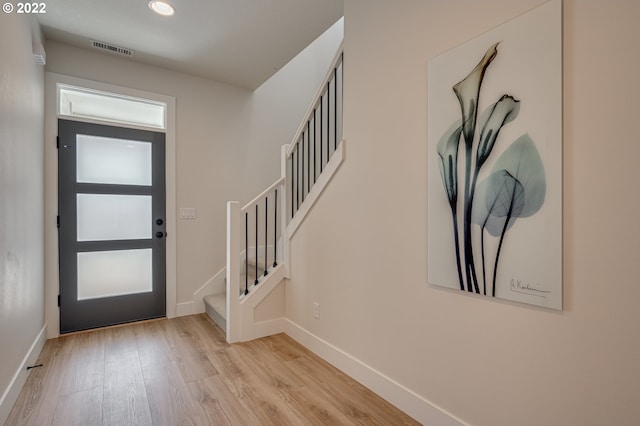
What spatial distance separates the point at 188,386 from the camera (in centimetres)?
212

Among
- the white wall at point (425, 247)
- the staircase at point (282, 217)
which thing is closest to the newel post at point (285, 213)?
the staircase at point (282, 217)

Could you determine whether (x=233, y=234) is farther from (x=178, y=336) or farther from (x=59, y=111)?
(x=59, y=111)

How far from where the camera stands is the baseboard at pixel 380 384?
66.0 inches

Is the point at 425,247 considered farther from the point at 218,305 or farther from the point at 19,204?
the point at 19,204

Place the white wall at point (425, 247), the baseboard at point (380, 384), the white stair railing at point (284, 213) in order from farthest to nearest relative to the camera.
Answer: the white stair railing at point (284, 213)
the baseboard at point (380, 384)
the white wall at point (425, 247)

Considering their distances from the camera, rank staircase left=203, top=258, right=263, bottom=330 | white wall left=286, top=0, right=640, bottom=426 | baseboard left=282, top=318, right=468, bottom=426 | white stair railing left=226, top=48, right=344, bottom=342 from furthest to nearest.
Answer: staircase left=203, top=258, right=263, bottom=330 < white stair railing left=226, top=48, right=344, bottom=342 < baseboard left=282, top=318, right=468, bottom=426 < white wall left=286, top=0, right=640, bottom=426

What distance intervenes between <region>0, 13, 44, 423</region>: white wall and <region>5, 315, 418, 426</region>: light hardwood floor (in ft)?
0.72

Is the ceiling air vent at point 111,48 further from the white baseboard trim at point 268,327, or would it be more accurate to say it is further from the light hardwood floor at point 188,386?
the white baseboard trim at point 268,327

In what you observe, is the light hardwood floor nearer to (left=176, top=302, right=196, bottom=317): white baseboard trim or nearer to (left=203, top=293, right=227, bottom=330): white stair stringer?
(left=203, top=293, right=227, bottom=330): white stair stringer

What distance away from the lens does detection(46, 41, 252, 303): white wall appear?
352 centimetres

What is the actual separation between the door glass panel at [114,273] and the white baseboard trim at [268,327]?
1413 mm
